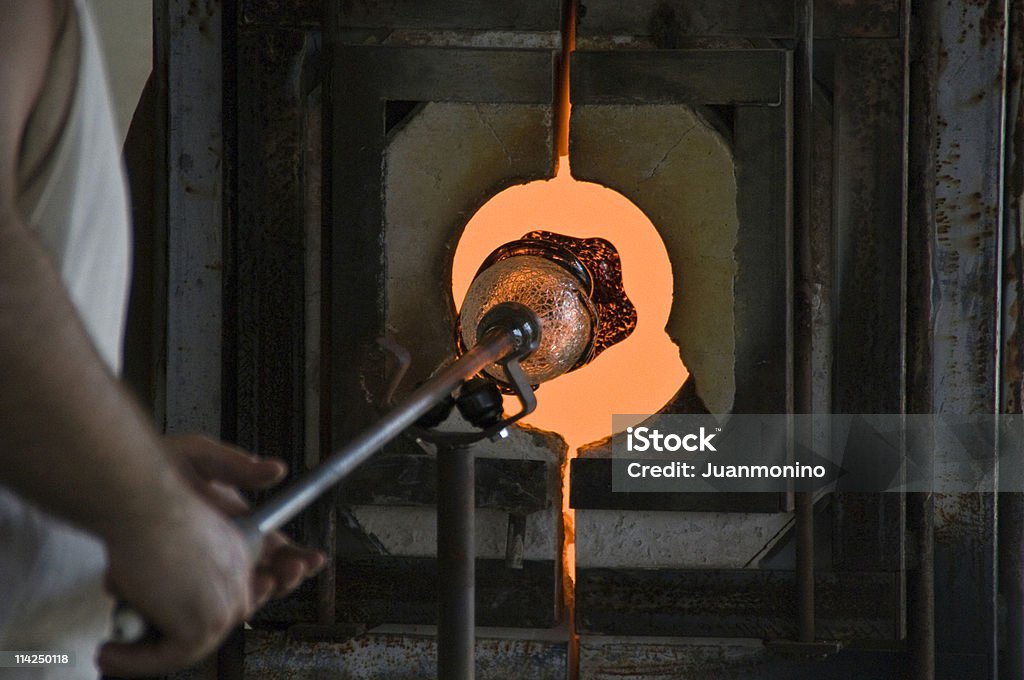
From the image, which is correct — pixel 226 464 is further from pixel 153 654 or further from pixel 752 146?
pixel 752 146

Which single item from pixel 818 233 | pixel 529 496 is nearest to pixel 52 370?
pixel 529 496

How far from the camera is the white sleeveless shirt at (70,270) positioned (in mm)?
850

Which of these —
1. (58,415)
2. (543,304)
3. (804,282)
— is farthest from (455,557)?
(804,282)

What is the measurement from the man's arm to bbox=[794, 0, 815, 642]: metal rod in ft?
4.46

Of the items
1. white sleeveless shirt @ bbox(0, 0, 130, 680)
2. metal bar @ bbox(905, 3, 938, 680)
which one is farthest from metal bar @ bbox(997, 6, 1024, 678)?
white sleeveless shirt @ bbox(0, 0, 130, 680)

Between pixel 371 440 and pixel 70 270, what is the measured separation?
313 mm

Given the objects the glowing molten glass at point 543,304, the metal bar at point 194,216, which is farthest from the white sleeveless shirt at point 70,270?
the metal bar at point 194,216

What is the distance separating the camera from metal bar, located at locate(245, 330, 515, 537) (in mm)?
816

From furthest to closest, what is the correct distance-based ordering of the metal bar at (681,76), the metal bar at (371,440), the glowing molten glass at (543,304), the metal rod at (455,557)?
the metal bar at (681,76), the glowing molten glass at (543,304), the metal rod at (455,557), the metal bar at (371,440)

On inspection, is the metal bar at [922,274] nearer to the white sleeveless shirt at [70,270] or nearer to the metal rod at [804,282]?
the metal rod at [804,282]

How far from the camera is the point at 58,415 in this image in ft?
2.14

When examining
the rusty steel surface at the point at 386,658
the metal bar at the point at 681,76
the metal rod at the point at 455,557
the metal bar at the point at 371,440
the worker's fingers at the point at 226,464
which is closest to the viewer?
the metal bar at the point at 371,440

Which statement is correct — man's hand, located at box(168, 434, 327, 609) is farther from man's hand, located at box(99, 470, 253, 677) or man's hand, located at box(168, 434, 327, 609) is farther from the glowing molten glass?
the glowing molten glass

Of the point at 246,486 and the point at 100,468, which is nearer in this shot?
the point at 100,468
